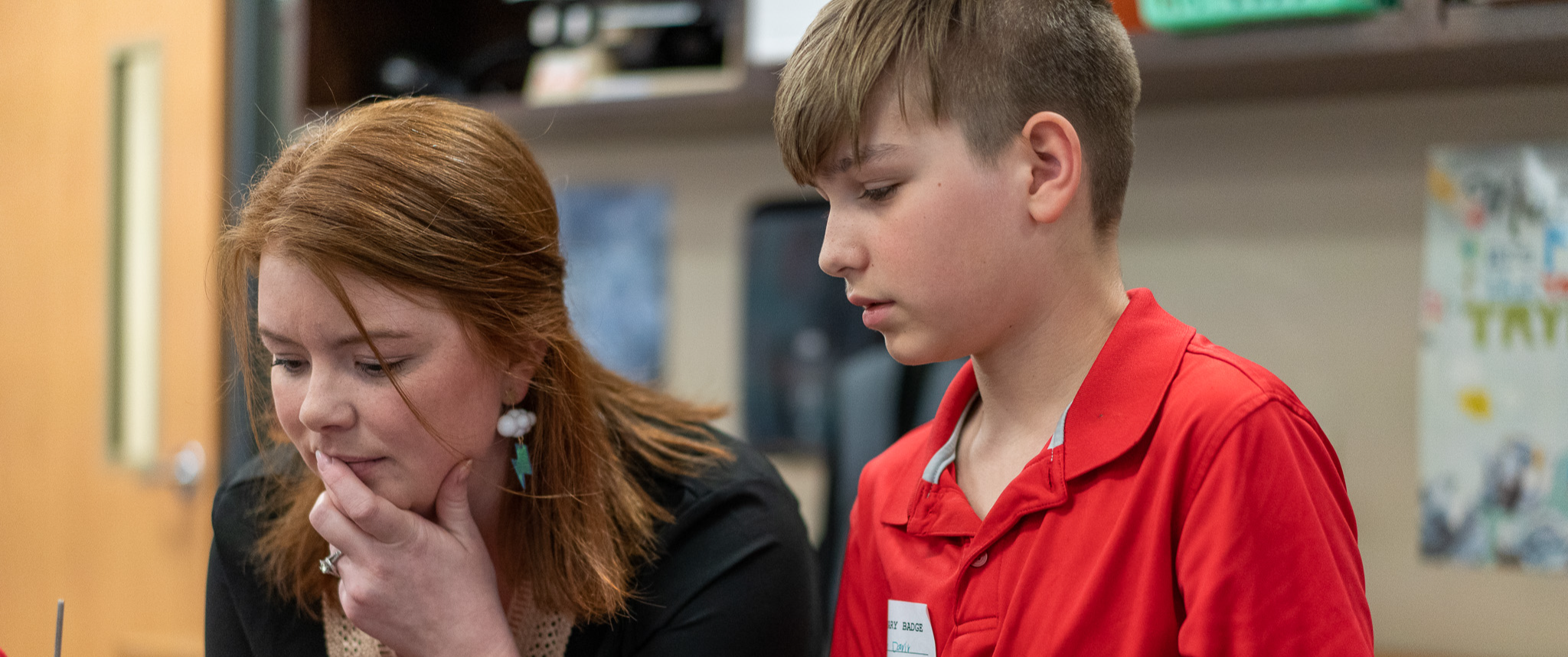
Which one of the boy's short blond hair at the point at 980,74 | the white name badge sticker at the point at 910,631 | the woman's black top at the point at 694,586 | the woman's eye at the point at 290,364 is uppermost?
the boy's short blond hair at the point at 980,74

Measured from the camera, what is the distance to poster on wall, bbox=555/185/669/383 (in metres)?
2.17

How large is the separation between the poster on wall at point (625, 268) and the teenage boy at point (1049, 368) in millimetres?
1357

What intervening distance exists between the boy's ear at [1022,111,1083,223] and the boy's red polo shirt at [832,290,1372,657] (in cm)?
11

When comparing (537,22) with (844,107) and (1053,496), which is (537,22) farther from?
(1053,496)

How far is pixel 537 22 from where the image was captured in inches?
81.2

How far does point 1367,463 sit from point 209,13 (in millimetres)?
2367

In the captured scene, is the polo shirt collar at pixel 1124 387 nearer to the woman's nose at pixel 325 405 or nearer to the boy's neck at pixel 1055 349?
the boy's neck at pixel 1055 349

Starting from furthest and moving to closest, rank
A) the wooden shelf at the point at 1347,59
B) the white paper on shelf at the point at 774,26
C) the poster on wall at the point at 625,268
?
1. the poster on wall at the point at 625,268
2. the white paper on shelf at the point at 774,26
3. the wooden shelf at the point at 1347,59

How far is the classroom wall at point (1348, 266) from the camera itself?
5.03ft

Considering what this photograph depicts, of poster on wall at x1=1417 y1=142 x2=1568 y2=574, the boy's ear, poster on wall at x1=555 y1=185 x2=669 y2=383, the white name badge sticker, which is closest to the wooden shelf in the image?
poster on wall at x1=1417 y1=142 x2=1568 y2=574

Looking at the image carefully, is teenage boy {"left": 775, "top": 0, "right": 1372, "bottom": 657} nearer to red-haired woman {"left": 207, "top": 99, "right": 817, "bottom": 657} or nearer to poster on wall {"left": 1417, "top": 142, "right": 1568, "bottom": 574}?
red-haired woman {"left": 207, "top": 99, "right": 817, "bottom": 657}

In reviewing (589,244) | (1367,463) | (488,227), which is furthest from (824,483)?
(488,227)

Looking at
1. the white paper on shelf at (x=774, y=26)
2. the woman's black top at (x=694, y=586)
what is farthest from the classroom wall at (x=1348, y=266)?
the woman's black top at (x=694, y=586)

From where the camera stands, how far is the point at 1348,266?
162cm
